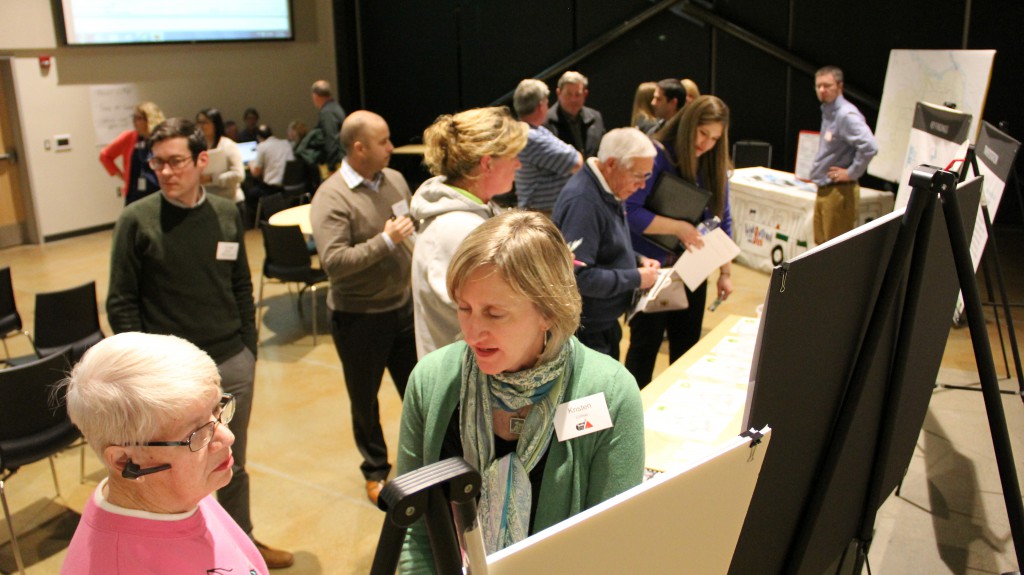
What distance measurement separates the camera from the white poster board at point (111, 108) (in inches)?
376

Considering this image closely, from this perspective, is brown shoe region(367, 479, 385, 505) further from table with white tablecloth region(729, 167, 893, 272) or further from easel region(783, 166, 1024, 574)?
table with white tablecloth region(729, 167, 893, 272)

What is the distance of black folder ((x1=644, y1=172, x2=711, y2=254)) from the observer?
11.4 feet

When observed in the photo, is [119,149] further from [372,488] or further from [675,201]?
[675,201]

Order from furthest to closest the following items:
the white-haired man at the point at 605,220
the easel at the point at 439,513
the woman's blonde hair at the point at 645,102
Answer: the woman's blonde hair at the point at 645,102
the white-haired man at the point at 605,220
the easel at the point at 439,513

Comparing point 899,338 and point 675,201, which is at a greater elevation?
point 899,338

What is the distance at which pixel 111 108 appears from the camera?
9703mm

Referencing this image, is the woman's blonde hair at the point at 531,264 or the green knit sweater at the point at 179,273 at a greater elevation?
the woman's blonde hair at the point at 531,264

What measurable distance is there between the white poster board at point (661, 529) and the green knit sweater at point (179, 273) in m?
2.18

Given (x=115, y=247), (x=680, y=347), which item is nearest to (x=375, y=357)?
(x=115, y=247)

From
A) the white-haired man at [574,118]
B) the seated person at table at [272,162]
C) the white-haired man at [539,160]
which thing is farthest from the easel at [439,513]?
the seated person at table at [272,162]

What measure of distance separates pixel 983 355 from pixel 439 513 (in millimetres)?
1250

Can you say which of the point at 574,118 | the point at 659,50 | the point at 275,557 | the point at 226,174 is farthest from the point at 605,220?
the point at 659,50

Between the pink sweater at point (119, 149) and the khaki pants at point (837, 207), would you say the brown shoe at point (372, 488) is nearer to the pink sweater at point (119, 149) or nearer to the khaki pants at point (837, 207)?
the khaki pants at point (837, 207)

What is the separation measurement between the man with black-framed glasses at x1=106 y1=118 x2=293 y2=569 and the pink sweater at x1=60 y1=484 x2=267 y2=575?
4.16ft
